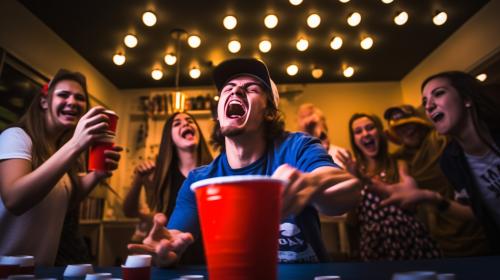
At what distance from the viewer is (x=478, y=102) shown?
1.51m

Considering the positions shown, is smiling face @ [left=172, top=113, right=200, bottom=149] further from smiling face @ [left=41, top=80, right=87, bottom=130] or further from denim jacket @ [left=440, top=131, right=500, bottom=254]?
denim jacket @ [left=440, top=131, right=500, bottom=254]

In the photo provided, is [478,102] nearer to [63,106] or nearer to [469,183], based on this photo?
[469,183]

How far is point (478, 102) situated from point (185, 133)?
159 centimetres

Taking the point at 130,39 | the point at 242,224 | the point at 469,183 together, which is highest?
the point at 130,39

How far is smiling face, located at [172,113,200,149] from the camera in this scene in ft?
5.98

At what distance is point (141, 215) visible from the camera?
6.47 feet

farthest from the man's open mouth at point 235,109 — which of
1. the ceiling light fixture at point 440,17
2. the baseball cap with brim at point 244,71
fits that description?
the ceiling light fixture at point 440,17

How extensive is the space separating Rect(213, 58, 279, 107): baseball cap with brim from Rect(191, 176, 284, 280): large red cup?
28.8 inches

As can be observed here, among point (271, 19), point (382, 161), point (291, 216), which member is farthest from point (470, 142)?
point (271, 19)

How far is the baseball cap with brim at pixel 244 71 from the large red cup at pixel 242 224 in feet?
2.40

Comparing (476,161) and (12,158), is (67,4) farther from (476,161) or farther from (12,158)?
(476,161)

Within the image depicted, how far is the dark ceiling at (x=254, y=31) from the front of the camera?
7.59 feet

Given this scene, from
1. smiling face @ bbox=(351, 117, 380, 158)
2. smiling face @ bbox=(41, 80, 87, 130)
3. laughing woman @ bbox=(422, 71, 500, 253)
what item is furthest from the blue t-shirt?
smiling face @ bbox=(351, 117, 380, 158)

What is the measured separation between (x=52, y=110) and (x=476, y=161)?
1981 mm
